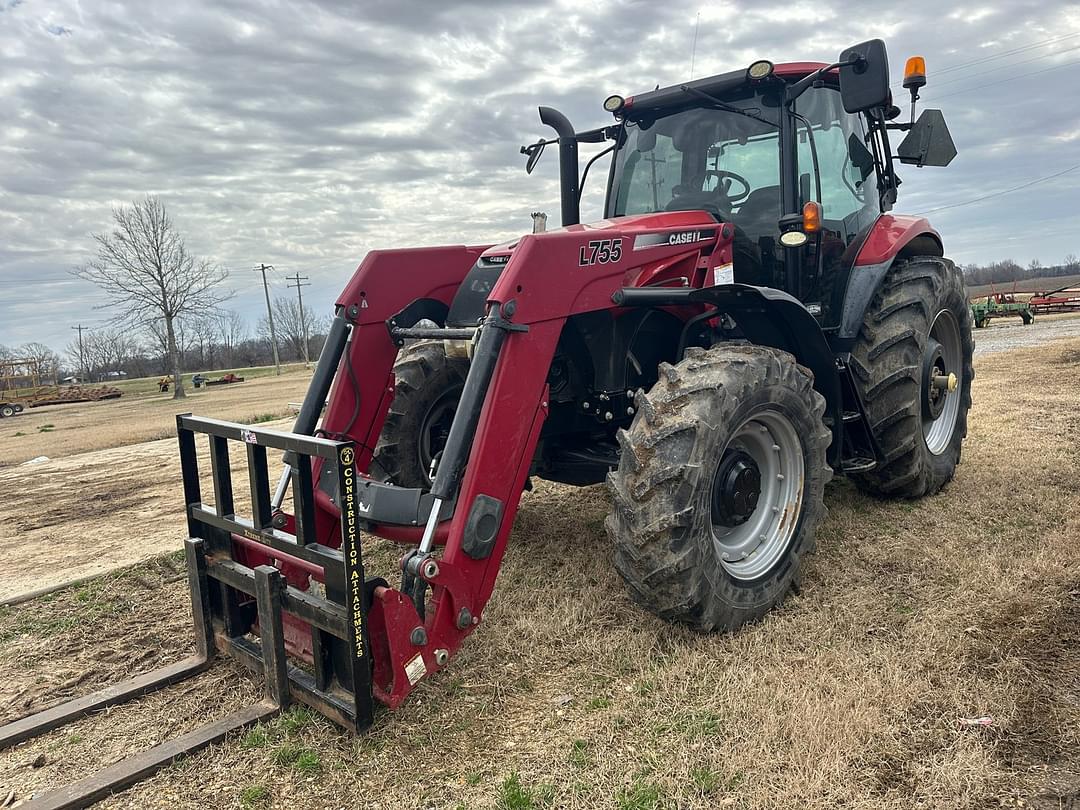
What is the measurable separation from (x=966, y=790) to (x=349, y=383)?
11.0 feet

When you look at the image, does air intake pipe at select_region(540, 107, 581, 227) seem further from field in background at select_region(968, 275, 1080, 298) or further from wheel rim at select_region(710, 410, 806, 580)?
field in background at select_region(968, 275, 1080, 298)

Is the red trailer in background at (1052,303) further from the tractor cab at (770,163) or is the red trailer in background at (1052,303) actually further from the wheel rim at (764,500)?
the wheel rim at (764,500)

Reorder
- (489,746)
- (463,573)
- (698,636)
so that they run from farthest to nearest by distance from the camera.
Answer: (698,636) < (463,573) < (489,746)

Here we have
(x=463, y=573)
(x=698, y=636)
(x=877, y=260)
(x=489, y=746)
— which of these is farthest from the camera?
(x=877, y=260)

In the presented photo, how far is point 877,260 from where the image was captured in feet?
16.5

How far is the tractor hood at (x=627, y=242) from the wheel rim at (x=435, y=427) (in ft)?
2.23

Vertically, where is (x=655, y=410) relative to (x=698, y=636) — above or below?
above

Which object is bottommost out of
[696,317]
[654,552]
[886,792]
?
[886,792]

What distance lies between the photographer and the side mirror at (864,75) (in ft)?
12.8

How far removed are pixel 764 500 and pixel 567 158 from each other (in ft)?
9.42

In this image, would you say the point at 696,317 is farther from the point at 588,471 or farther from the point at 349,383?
the point at 349,383

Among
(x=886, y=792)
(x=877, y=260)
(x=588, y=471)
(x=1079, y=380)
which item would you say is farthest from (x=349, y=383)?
(x=1079, y=380)

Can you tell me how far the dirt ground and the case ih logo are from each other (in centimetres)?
189

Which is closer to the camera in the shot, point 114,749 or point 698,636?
point 114,749
